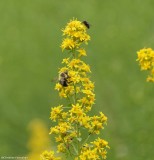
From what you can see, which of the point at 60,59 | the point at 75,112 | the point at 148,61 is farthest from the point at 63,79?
the point at 60,59

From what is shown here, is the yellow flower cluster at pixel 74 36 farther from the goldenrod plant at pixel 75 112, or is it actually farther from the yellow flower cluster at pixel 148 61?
the yellow flower cluster at pixel 148 61

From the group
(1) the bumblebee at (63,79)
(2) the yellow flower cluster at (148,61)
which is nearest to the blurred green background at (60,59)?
(2) the yellow flower cluster at (148,61)

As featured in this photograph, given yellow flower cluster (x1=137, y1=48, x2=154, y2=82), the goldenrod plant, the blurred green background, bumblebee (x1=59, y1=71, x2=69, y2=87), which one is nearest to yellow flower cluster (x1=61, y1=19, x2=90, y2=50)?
the goldenrod plant

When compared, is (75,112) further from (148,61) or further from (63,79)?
(148,61)

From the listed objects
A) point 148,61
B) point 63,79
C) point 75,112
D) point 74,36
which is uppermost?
point 74,36

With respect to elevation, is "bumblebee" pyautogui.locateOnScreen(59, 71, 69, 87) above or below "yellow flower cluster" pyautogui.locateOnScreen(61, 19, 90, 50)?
below

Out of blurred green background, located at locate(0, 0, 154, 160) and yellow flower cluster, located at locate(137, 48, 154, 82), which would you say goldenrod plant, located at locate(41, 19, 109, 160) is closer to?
yellow flower cluster, located at locate(137, 48, 154, 82)

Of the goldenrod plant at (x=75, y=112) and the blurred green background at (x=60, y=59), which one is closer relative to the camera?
the goldenrod plant at (x=75, y=112)

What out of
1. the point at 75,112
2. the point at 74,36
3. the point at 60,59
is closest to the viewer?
the point at 75,112
